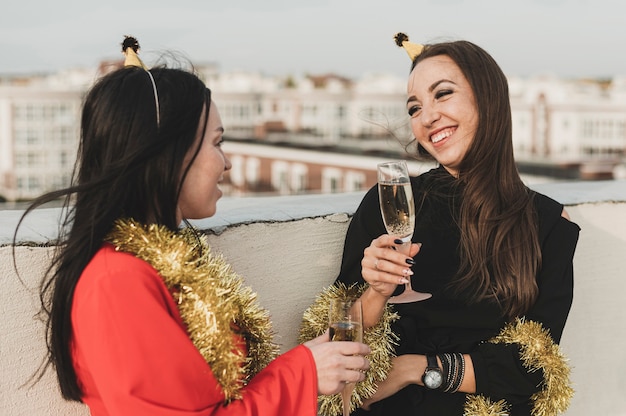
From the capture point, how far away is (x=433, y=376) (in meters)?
2.10

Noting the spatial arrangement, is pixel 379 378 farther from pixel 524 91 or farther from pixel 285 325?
pixel 524 91

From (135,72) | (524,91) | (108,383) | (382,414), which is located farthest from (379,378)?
(524,91)

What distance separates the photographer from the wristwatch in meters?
2.10

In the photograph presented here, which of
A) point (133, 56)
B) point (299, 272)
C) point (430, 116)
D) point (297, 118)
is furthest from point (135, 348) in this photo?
point (297, 118)

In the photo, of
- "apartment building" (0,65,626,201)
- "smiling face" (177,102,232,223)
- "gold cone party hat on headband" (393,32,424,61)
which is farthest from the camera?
"apartment building" (0,65,626,201)

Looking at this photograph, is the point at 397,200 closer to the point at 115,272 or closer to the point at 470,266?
the point at 470,266

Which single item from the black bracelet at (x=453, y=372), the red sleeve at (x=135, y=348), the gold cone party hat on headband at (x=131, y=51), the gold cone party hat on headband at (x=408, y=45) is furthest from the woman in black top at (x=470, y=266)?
the gold cone party hat on headband at (x=131, y=51)

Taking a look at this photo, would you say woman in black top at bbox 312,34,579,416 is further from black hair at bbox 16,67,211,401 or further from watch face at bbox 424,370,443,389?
black hair at bbox 16,67,211,401

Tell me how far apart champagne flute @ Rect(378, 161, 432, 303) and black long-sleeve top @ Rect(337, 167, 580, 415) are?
372 mm

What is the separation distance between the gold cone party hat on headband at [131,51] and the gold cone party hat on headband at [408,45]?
Answer: 1.02 m

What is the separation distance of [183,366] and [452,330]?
0.99m

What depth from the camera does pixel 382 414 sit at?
2223 millimetres

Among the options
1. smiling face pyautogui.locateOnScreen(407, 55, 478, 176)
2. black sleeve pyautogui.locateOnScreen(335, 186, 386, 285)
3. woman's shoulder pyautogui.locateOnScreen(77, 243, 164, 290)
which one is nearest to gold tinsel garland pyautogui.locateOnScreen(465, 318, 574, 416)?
black sleeve pyautogui.locateOnScreen(335, 186, 386, 285)

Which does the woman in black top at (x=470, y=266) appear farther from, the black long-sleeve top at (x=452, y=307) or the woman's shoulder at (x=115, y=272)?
the woman's shoulder at (x=115, y=272)
